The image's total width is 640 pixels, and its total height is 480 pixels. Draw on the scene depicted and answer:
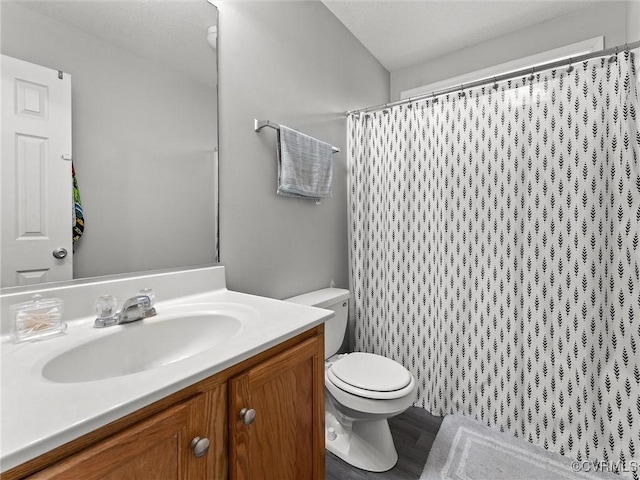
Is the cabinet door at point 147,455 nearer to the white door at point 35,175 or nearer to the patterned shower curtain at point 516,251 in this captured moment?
the white door at point 35,175

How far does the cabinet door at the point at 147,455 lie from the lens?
45cm

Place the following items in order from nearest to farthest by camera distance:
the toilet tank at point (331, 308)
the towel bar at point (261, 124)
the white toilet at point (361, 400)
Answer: the white toilet at point (361, 400) < the towel bar at point (261, 124) < the toilet tank at point (331, 308)

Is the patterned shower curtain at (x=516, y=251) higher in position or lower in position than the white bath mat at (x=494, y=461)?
higher

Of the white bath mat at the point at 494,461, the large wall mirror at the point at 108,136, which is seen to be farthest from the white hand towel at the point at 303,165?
the white bath mat at the point at 494,461

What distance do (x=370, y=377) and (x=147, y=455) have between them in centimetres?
106

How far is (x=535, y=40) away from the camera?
2090 mm

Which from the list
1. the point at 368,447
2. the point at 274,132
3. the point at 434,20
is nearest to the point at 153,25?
the point at 274,132

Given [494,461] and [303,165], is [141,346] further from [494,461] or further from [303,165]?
[494,461]

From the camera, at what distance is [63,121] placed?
862mm

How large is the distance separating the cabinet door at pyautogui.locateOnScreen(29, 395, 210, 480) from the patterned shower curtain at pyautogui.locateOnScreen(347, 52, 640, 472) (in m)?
1.52

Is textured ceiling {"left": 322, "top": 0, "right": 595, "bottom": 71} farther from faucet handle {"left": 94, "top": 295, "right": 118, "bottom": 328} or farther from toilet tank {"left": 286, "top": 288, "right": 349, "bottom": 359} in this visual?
faucet handle {"left": 94, "top": 295, "right": 118, "bottom": 328}

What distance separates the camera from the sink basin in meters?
0.72

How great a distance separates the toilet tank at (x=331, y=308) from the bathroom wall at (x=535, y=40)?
1.87 meters

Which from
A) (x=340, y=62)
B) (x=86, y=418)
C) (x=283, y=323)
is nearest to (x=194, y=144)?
(x=283, y=323)
